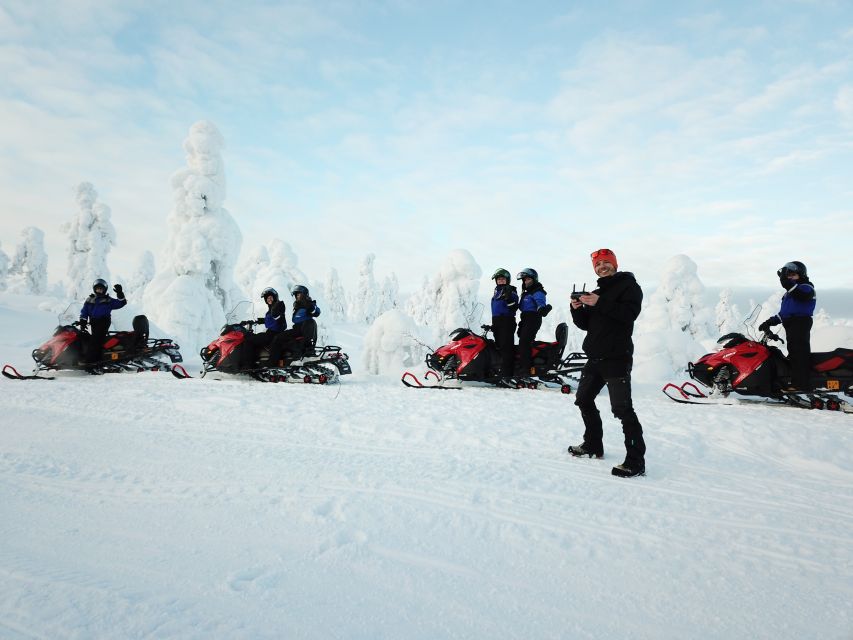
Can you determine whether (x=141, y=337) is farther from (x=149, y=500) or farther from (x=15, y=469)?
(x=149, y=500)

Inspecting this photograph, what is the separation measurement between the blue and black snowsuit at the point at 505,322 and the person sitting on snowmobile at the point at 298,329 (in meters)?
3.50

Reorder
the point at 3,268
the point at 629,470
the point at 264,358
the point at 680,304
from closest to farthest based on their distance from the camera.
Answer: the point at 629,470, the point at 264,358, the point at 680,304, the point at 3,268

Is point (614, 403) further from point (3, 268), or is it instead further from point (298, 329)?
point (3, 268)

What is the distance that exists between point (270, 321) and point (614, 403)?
751cm

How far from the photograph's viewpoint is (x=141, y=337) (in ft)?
34.3

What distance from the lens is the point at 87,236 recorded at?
34.3 m

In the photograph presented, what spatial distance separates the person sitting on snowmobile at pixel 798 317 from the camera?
602 centimetres

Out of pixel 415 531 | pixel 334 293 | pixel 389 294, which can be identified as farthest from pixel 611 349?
pixel 389 294

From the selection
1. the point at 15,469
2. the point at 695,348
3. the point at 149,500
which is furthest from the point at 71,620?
the point at 695,348

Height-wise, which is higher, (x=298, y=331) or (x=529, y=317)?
(x=529, y=317)

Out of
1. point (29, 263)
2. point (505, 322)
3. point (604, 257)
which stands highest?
point (29, 263)

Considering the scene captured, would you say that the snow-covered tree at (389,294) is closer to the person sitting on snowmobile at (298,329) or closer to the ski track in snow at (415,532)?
the person sitting on snowmobile at (298,329)

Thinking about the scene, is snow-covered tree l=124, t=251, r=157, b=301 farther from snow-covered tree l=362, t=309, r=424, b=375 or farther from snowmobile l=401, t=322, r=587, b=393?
snowmobile l=401, t=322, r=587, b=393

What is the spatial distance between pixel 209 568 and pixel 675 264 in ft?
97.7
